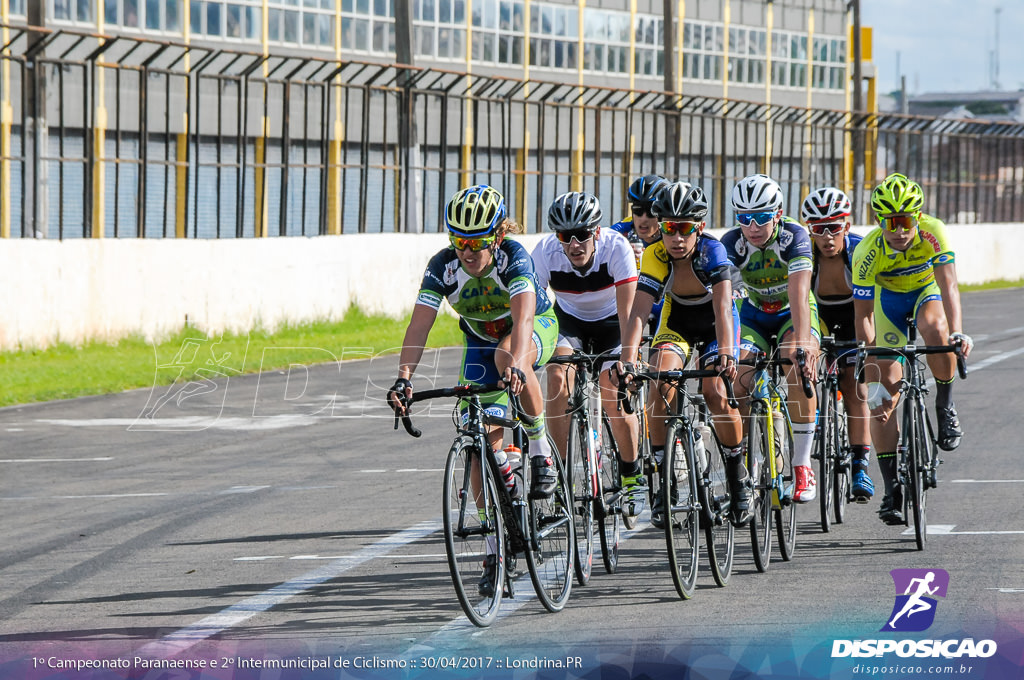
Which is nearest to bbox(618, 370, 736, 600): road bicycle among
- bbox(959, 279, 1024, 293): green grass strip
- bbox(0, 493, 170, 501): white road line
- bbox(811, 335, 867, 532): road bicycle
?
bbox(811, 335, 867, 532): road bicycle

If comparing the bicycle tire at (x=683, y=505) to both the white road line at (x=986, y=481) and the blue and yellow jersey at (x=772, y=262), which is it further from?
the white road line at (x=986, y=481)

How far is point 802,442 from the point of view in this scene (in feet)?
30.5

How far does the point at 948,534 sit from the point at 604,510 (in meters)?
2.18

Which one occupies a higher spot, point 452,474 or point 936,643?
point 452,474

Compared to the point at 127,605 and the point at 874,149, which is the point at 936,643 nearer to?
the point at 127,605

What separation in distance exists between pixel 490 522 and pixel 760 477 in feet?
6.13

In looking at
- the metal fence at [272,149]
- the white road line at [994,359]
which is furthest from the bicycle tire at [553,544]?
the metal fence at [272,149]

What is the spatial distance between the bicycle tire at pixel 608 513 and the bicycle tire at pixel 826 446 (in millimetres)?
1344

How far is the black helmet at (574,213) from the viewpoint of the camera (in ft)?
28.5

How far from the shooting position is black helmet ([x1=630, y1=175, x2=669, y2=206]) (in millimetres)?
10227

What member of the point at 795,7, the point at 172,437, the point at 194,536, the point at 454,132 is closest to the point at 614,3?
the point at 795,7

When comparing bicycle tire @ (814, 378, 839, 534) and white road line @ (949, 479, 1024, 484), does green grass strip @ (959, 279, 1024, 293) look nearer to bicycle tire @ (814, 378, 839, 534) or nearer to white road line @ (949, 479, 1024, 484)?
white road line @ (949, 479, 1024, 484)

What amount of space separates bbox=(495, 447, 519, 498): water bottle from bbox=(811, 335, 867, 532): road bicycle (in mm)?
2725

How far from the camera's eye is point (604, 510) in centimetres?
838
